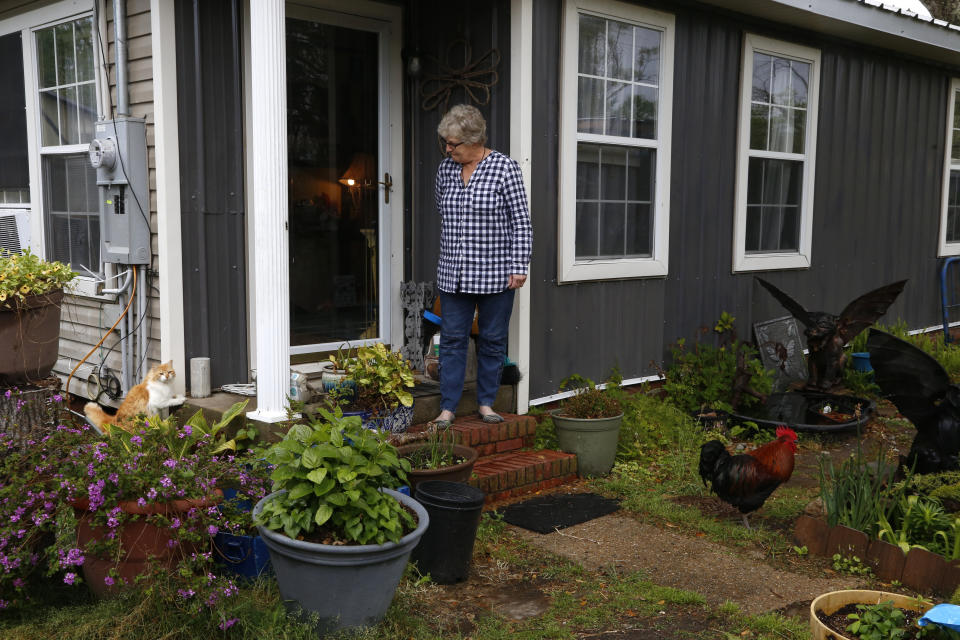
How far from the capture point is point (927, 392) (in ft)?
12.9

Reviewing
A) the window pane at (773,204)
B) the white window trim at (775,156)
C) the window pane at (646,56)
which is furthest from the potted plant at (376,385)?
the window pane at (773,204)

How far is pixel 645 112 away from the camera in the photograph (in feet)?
19.8

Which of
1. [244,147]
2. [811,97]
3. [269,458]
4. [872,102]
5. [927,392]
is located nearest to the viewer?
[269,458]

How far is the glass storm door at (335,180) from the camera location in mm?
5469

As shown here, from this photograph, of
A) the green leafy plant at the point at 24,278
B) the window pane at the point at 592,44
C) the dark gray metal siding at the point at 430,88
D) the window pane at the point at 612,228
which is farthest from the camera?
the window pane at the point at 612,228

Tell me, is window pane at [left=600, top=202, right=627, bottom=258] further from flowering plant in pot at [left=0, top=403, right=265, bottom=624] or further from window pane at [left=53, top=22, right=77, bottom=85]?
window pane at [left=53, top=22, right=77, bottom=85]

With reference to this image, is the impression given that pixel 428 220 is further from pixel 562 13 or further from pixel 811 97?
pixel 811 97

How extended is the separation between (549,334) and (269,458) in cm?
277

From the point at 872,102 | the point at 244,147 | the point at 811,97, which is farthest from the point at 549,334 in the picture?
the point at 872,102

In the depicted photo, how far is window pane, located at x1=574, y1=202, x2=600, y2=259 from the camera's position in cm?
574

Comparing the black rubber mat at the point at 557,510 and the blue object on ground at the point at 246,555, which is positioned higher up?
the blue object on ground at the point at 246,555

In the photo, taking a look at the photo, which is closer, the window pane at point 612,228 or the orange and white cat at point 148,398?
the orange and white cat at point 148,398

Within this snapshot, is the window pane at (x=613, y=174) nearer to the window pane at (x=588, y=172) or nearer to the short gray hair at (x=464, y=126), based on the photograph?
the window pane at (x=588, y=172)

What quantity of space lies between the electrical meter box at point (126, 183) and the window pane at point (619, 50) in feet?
9.58
